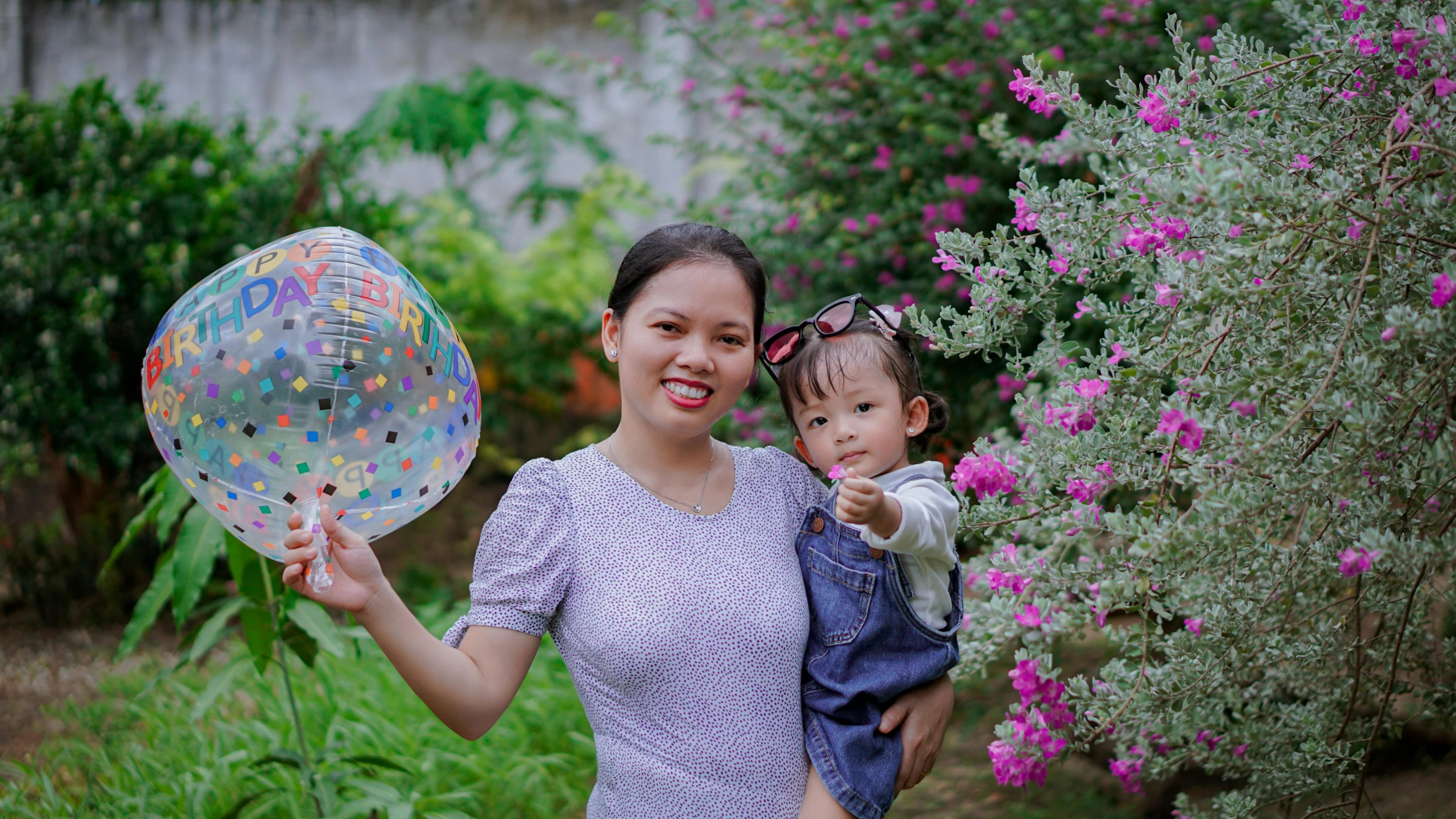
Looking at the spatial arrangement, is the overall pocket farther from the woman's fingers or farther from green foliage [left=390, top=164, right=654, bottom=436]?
green foliage [left=390, top=164, right=654, bottom=436]

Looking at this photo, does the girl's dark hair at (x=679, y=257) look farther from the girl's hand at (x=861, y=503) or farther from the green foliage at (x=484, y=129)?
the green foliage at (x=484, y=129)

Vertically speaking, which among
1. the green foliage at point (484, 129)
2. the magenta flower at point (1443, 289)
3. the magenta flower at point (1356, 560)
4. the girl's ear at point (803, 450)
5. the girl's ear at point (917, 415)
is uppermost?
the magenta flower at point (1443, 289)

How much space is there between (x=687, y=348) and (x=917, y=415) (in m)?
0.41

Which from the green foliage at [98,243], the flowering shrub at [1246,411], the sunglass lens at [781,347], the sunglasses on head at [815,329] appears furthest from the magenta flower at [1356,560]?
the green foliage at [98,243]

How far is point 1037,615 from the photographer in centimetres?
177

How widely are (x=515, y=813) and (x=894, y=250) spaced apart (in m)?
2.08

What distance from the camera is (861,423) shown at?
1622 millimetres

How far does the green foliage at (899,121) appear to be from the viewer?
336cm

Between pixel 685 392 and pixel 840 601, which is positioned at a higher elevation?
pixel 685 392

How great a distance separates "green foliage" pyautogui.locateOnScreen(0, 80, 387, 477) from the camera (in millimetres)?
4395

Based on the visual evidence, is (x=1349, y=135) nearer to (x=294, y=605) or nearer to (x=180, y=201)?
(x=294, y=605)

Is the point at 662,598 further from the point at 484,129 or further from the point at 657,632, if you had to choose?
the point at 484,129

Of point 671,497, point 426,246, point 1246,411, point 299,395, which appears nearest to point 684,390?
point 671,497

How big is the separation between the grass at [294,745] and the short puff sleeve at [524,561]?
3.48 feet
